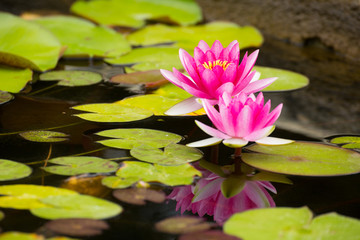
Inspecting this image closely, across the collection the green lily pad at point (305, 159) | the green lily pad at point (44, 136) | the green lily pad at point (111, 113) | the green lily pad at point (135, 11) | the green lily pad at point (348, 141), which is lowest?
the green lily pad at point (44, 136)

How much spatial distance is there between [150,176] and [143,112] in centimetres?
41

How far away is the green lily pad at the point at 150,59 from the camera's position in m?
1.91

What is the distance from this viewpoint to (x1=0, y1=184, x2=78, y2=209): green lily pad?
923 mm

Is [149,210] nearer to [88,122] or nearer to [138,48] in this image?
[88,122]

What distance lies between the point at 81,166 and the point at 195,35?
1.51 meters

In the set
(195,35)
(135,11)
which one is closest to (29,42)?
(195,35)

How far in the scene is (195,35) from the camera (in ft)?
8.07

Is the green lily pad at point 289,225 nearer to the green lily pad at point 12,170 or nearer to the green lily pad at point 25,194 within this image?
the green lily pad at point 25,194

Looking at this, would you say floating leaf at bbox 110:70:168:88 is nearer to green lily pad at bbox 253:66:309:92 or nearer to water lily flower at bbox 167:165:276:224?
green lily pad at bbox 253:66:309:92

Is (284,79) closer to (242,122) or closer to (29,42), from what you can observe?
(242,122)

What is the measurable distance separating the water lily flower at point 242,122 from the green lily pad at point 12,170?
38 cm

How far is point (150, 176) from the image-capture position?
41.3 inches

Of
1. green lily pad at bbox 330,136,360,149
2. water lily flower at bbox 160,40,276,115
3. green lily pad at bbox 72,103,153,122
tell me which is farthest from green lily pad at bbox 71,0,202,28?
green lily pad at bbox 330,136,360,149

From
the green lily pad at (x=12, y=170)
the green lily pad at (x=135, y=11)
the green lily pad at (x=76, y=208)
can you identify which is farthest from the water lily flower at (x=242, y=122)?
the green lily pad at (x=135, y=11)
